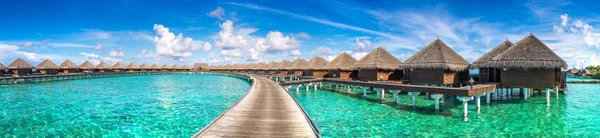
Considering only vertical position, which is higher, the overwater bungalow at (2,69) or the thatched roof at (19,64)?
the thatched roof at (19,64)

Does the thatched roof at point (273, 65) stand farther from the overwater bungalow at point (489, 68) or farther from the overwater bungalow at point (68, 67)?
the overwater bungalow at point (489, 68)

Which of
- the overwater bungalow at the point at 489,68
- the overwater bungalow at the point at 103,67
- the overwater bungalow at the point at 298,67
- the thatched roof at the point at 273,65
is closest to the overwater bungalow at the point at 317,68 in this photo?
the overwater bungalow at the point at 298,67

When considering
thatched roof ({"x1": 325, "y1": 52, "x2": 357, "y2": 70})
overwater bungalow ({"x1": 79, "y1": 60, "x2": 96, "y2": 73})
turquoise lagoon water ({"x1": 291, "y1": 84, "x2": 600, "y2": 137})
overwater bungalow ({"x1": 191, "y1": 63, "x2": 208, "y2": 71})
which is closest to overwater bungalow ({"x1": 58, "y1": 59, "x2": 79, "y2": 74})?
overwater bungalow ({"x1": 79, "y1": 60, "x2": 96, "y2": 73})

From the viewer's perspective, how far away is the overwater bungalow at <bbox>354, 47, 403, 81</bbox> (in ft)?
80.3

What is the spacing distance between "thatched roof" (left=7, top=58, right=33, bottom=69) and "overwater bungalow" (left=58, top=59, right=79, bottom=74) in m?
8.68

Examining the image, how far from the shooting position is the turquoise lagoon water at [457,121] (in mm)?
9766

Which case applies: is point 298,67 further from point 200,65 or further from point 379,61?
point 200,65

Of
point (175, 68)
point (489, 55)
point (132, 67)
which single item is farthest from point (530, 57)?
point (175, 68)

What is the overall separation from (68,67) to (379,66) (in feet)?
180

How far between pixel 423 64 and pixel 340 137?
1258 centimetres

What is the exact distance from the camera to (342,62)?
3238 centimetres

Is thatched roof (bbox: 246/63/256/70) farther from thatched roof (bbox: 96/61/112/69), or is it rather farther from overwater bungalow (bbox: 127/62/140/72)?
A: thatched roof (bbox: 96/61/112/69)

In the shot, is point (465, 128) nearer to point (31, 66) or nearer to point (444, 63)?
point (444, 63)

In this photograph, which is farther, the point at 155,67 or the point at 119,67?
the point at 155,67
